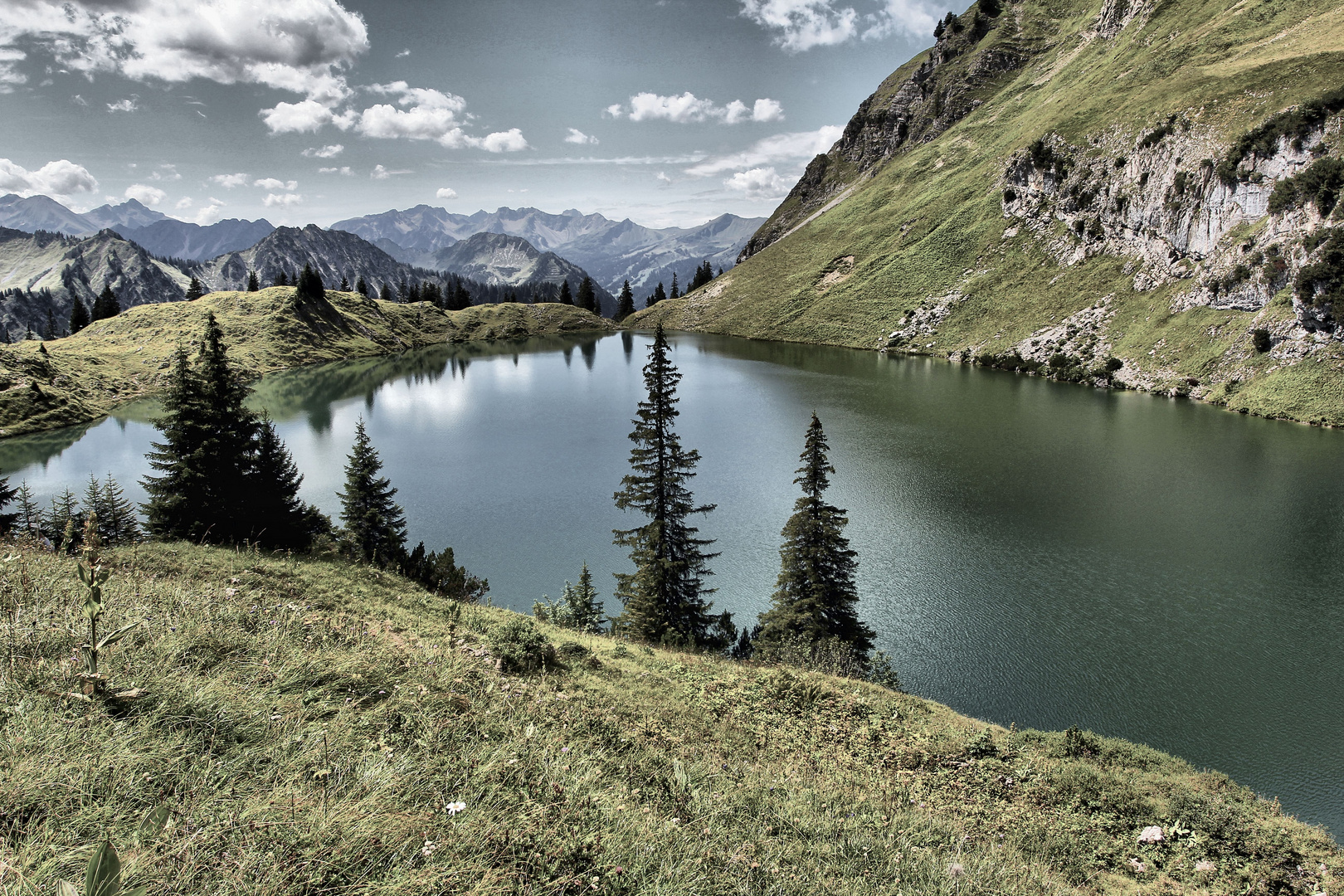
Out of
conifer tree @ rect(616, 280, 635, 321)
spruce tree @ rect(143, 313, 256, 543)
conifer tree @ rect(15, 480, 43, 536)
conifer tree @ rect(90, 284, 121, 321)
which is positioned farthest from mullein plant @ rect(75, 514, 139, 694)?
conifer tree @ rect(616, 280, 635, 321)

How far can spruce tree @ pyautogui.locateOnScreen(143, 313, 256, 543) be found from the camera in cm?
1867

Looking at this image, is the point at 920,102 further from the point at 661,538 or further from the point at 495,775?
the point at 495,775

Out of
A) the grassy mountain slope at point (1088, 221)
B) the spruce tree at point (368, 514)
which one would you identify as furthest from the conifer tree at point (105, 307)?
the spruce tree at point (368, 514)

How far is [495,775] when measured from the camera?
18.1 feet

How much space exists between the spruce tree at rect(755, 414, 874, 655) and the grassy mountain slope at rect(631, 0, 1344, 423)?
2303 inches

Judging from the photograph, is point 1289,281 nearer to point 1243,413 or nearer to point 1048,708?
point 1243,413

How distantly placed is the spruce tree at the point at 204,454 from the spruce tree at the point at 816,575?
18.8 meters

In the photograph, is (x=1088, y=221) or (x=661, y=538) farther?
(x=1088, y=221)

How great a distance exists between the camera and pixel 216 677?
5.93 m

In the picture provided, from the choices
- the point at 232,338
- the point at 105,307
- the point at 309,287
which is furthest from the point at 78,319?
the point at 309,287

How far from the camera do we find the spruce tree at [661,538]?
2473 centimetres

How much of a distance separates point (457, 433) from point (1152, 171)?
3964 inches

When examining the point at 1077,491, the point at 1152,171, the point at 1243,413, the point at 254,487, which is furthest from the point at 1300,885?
the point at 1152,171

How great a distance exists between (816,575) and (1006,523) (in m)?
17.1
